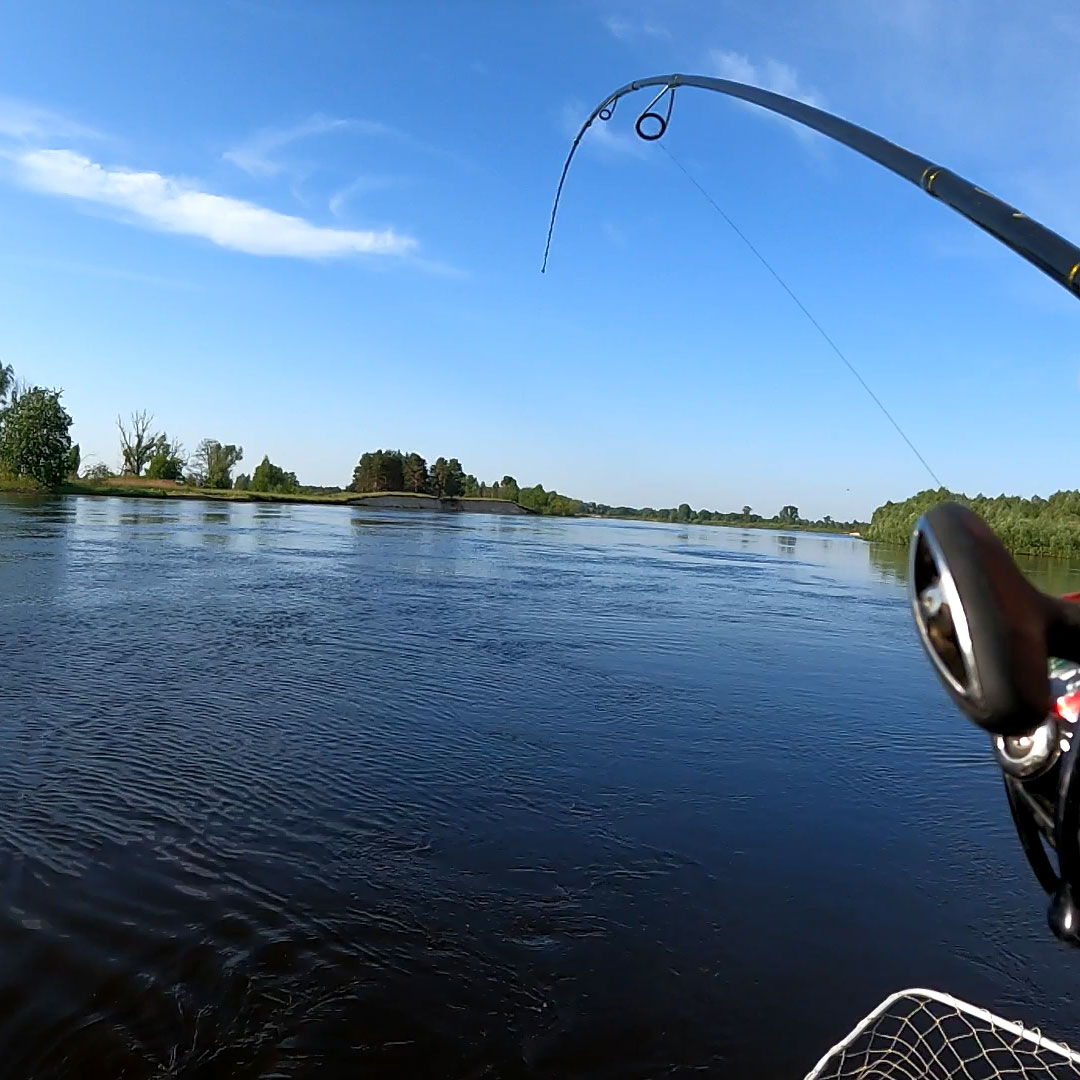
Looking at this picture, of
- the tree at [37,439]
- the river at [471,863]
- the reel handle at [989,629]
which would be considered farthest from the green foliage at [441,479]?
the reel handle at [989,629]

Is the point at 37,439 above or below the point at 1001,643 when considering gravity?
above

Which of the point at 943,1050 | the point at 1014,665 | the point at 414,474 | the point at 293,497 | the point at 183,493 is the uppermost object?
the point at 414,474

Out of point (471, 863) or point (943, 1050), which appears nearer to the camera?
point (943, 1050)

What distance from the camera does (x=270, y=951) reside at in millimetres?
4832

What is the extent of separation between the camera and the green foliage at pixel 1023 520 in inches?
2361

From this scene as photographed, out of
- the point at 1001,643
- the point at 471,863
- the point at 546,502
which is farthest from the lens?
the point at 546,502

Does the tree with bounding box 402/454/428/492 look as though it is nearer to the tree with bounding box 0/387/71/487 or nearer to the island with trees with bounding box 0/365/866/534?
the island with trees with bounding box 0/365/866/534

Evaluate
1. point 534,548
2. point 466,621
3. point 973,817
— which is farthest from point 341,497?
point 973,817

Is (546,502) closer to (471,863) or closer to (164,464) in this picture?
(164,464)

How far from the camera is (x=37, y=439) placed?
258 ft

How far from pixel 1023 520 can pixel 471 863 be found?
65433mm

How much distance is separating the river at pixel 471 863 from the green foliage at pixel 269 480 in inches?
4610

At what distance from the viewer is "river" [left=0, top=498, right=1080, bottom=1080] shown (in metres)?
4.36

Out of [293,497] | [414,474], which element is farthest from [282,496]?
[414,474]
